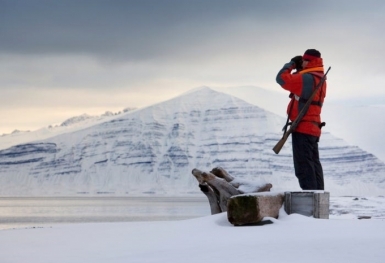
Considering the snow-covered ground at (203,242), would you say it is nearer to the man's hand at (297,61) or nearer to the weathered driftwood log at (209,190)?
the weathered driftwood log at (209,190)

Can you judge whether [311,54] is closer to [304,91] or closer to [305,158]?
[304,91]

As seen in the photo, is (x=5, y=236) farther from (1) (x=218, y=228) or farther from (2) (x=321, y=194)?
(2) (x=321, y=194)

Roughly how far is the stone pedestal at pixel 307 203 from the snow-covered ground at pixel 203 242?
13.9 inches

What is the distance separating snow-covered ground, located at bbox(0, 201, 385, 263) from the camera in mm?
10734

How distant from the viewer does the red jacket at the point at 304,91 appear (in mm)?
15906

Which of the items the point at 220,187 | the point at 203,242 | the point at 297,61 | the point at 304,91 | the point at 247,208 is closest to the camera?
the point at 203,242

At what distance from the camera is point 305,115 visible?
16.0m

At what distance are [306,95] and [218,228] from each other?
3641 millimetres

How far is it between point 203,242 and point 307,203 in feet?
10.4

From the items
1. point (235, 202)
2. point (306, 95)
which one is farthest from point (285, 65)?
point (235, 202)

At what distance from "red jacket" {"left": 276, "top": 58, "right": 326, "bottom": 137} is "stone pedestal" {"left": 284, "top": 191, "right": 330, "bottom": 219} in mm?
1590

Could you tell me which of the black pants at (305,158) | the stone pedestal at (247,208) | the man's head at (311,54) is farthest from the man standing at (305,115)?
the stone pedestal at (247,208)

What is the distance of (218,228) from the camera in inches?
538

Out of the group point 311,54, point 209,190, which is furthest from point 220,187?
point 311,54
